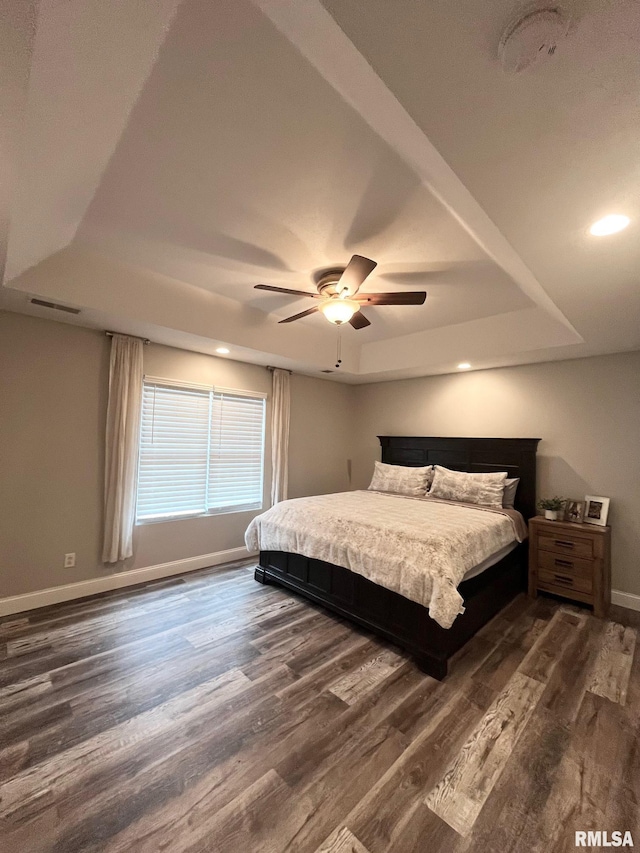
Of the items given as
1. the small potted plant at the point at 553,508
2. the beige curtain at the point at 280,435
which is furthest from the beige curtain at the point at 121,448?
the small potted plant at the point at 553,508

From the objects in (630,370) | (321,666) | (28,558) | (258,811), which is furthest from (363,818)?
(630,370)

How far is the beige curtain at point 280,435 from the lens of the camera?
4.42 metres

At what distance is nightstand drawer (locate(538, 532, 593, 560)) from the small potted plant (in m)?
0.19

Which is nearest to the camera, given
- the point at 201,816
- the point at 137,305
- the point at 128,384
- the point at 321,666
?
the point at 201,816

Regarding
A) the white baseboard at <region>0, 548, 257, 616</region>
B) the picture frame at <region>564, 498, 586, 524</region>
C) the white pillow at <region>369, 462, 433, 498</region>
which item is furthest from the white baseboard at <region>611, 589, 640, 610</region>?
the white baseboard at <region>0, 548, 257, 616</region>

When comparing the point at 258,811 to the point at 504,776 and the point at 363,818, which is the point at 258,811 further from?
the point at 504,776

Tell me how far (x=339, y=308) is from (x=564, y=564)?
3.04 m

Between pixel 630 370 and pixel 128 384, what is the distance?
186 inches

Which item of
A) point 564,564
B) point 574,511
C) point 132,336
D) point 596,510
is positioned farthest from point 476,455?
point 132,336

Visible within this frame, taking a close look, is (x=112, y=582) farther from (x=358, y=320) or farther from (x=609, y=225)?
(x=609, y=225)

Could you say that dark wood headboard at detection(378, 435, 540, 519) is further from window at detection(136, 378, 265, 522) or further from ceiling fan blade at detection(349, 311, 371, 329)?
ceiling fan blade at detection(349, 311, 371, 329)

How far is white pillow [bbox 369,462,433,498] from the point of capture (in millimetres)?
4156

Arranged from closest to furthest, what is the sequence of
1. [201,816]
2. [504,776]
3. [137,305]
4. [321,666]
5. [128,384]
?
[201,816]
[504,776]
[321,666]
[137,305]
[128,384]

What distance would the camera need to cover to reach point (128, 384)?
3.26m
